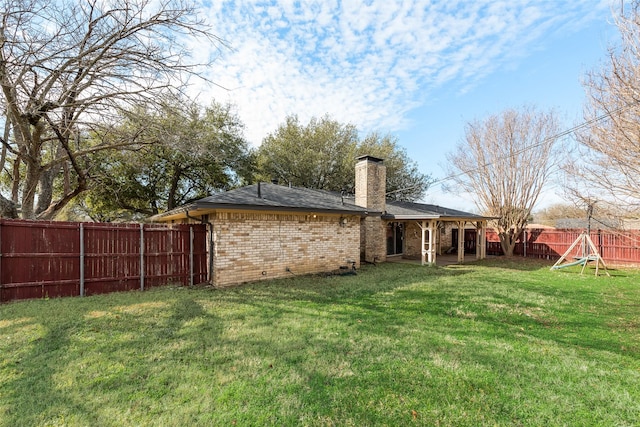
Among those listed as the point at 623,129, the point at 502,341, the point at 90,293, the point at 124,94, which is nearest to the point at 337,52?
the point at 124,94

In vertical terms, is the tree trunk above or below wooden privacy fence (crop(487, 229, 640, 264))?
above

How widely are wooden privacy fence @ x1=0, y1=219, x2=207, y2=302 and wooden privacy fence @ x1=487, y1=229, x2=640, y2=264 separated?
15092 millimetres

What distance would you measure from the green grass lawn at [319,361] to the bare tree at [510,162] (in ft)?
32.3

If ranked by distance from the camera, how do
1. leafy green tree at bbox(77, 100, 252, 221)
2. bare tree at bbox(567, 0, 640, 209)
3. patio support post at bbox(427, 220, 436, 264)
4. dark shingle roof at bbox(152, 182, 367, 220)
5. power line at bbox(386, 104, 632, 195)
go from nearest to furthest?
bare tree at bbox(567, 0, 640, 209) < power line at bbox(386, 104, 632, 195) < dark shingle roof at bbox(152, 182, 367, 220) < patio support post at bbox(427, 220, 436, 264) < leafy green tree at bbox(77, 100, 252, 221)

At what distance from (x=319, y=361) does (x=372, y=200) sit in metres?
9.78

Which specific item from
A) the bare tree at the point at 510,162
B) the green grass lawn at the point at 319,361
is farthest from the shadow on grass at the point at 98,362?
the bare tree at the point at 510,162

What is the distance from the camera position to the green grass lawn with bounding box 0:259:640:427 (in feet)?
8.41

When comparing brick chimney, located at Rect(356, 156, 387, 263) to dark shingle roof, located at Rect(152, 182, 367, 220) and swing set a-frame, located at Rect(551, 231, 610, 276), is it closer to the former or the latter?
dark shingle roof, located at Rect(152, 182, 367, 220)

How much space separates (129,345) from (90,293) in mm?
4153

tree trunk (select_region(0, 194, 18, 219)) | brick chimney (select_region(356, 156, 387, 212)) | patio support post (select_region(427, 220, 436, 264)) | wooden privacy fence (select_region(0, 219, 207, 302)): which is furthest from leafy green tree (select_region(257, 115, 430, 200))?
tree trunk (select_region(0, 194, 18, 219))

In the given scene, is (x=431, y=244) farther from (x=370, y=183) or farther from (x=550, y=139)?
(x=550, y=139)

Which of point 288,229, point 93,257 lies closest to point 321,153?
point 288,229

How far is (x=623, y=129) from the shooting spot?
500cm

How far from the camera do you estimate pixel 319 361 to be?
3.48 meters
